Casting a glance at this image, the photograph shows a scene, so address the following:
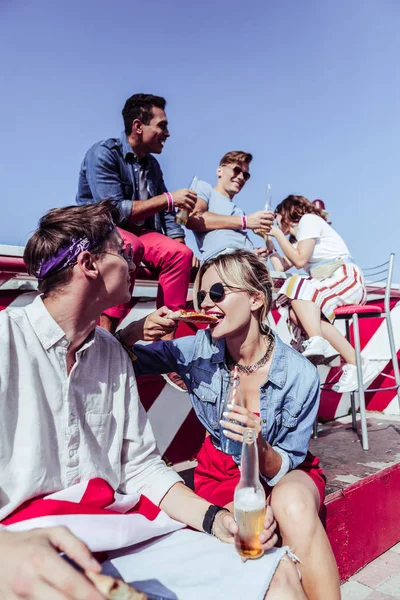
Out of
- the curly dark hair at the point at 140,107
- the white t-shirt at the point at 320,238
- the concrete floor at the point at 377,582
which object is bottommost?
the concrete floor at the point at 377,582

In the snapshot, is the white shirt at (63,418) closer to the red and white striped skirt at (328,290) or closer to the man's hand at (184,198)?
the man's hand at (184,198)

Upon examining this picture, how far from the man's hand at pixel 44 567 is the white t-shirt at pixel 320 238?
3687mm

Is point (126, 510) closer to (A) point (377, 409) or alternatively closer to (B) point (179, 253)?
(B) point (179, 253)

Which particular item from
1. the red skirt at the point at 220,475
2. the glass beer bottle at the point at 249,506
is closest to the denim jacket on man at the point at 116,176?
the red skirt at the point at 220,475

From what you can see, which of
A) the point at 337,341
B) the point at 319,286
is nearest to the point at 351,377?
the point at 337,341

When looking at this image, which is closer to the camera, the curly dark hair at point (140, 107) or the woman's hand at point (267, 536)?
the woman's hand at point (267, 536)

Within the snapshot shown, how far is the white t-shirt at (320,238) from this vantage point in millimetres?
4273

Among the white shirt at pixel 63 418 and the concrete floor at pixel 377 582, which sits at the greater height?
the white shirt at pixel 63 418

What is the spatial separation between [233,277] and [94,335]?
93 cm

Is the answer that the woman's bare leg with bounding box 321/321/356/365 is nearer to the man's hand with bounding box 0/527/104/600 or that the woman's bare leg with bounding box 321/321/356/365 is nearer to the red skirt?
the red skirt

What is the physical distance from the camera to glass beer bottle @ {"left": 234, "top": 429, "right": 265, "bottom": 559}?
1.45 meters

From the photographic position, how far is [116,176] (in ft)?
10.4

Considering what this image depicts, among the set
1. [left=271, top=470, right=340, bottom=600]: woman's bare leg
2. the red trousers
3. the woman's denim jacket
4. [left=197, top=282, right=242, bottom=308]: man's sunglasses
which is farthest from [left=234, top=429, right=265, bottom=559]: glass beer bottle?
the red trousers

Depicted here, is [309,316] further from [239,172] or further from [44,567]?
[44,567]
